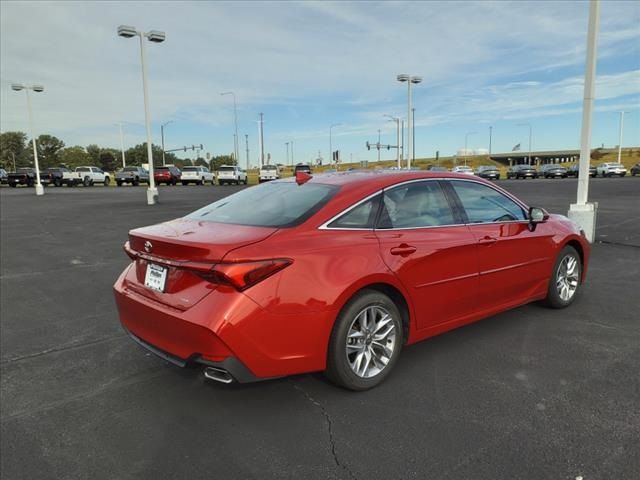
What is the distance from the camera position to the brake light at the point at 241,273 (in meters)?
2.84

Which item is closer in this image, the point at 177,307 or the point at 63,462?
the point at 63,462

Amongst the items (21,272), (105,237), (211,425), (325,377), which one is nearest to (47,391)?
(211,425)

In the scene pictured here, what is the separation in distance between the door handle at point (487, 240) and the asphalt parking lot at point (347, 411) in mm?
897

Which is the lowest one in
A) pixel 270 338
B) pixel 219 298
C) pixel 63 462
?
pixel 63 462

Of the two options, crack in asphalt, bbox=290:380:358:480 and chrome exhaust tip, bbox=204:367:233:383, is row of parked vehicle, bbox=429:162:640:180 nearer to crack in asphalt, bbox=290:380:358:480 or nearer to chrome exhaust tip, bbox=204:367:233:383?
crack in asphalt, bbox=290:380:358:480

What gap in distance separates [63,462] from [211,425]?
834 mm

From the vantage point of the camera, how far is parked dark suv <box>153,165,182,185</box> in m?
46.0

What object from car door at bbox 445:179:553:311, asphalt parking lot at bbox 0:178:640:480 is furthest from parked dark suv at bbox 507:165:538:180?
car door at bbox 445:179:553:311

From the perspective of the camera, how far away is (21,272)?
7535 mm

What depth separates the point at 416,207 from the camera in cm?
393

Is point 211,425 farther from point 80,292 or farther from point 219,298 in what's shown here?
point 80,292

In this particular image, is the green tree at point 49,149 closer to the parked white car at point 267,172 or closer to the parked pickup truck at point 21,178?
the parked pickup truck at point 21,178

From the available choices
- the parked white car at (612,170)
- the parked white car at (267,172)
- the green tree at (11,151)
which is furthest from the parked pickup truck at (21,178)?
the green tree at (11,151)

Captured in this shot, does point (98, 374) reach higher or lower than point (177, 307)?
lower
